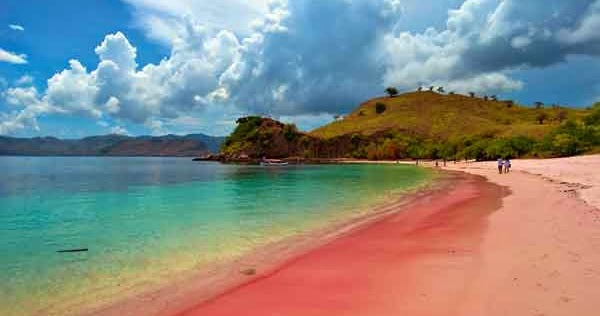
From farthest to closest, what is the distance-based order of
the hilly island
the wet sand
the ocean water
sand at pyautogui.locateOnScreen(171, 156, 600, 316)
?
1. the hilly island
2. the ocean water
3. the wet sand
4. sand at pyautogui.locateOnScreen(171, 156, 600, 316)

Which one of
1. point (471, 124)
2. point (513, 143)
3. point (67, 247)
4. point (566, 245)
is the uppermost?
point (471, 124)

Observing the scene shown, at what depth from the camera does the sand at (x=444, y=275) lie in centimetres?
656

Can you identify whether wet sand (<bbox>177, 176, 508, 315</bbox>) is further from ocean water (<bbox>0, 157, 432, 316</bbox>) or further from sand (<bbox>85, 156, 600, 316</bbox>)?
ocean water (<bbox>0, 157, 432, 316</bbox>)

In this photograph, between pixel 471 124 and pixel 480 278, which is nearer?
pixel 480 278

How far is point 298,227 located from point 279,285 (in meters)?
7.77

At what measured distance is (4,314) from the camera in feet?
24.0

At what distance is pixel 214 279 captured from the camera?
30.5 ft

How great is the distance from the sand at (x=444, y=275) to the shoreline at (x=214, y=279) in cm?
43

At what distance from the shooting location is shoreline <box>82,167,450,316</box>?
24.8 feet

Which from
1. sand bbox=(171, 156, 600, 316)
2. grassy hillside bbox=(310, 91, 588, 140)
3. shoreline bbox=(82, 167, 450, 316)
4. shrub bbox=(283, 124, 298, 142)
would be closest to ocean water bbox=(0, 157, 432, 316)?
shoreline bbox=(82, 167, 450, 316)

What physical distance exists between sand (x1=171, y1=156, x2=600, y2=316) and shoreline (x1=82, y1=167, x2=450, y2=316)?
0.43 m

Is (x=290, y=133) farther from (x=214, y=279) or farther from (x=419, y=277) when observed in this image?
(x=419, y=277)

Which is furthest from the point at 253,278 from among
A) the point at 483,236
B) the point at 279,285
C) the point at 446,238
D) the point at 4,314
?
the point at 483,236

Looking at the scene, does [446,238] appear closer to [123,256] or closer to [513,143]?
[123,256]
